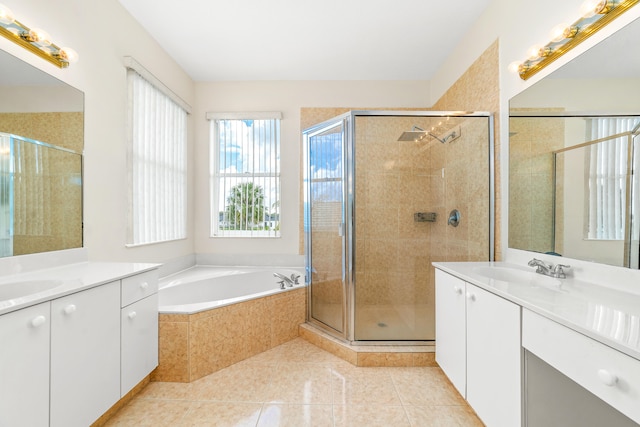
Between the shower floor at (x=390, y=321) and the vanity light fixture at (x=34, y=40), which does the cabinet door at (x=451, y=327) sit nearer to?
the shower floor at (x=390, y=321)

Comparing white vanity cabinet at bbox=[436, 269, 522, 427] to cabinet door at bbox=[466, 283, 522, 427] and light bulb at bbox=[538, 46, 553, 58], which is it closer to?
cabinet door at bbox=[466, 283, 522, 427]

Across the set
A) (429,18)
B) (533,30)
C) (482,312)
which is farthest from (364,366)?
(429,18)

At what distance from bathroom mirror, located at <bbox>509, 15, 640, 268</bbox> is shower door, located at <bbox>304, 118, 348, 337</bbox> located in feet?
3.98

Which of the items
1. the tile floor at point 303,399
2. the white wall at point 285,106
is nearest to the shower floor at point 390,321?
the tile floor at point 303,399

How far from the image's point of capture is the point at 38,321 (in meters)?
1.02

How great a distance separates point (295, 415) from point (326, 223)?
1422 mm

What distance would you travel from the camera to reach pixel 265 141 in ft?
11.0

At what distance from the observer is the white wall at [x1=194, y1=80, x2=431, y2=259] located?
328 centimetres

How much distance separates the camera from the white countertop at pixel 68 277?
39.3 inches

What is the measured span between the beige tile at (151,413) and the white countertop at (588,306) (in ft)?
5.61

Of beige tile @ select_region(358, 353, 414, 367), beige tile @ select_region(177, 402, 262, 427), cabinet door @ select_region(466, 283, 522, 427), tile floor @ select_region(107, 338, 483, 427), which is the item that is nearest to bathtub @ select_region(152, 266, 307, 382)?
tile floor @ select_region(107, 338, 483, 427)

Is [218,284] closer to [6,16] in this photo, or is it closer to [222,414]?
[222,414]

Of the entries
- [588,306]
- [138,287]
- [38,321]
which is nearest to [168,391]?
[138,287]

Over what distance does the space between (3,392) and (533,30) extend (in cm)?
289
